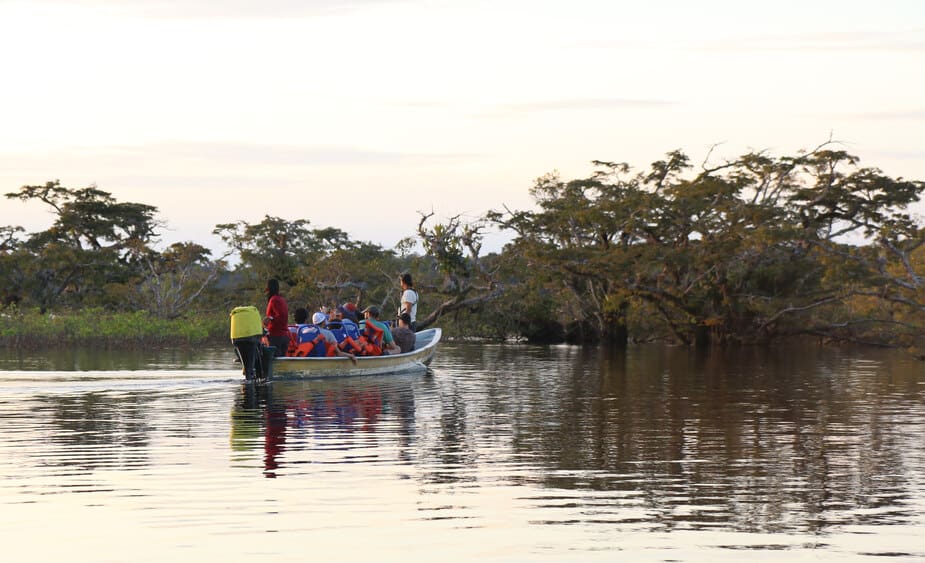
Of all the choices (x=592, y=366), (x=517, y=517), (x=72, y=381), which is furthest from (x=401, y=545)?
(x=592, y=366)

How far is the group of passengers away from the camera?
2431 cm

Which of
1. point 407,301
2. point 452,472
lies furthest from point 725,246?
point 452,472

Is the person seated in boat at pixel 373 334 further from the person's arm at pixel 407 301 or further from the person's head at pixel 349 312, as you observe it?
the person's arm at pixel 407 301

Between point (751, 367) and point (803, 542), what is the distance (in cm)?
2545

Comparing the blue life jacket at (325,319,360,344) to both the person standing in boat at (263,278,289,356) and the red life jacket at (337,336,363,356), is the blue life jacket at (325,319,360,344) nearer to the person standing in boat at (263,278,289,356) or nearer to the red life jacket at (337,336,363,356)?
the red life jacket at (337,336,363,356)

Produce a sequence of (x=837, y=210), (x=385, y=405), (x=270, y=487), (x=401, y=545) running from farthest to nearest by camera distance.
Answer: (x=837, y=210) → (x=385, y=405) → (x=270, y=487) → (x=401, y=545)

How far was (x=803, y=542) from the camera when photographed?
29.5 ft

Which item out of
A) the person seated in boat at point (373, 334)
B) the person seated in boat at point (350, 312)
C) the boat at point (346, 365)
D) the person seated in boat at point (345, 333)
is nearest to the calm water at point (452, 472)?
the boat at point (346, 365)

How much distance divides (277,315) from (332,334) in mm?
2034

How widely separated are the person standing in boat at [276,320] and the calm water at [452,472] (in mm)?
1053

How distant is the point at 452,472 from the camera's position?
12.5 m

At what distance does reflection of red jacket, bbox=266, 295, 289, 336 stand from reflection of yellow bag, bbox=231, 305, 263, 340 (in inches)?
17.1

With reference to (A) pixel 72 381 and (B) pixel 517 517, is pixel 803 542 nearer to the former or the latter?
(B) pixel 517 517

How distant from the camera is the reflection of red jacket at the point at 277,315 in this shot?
2362 cm
